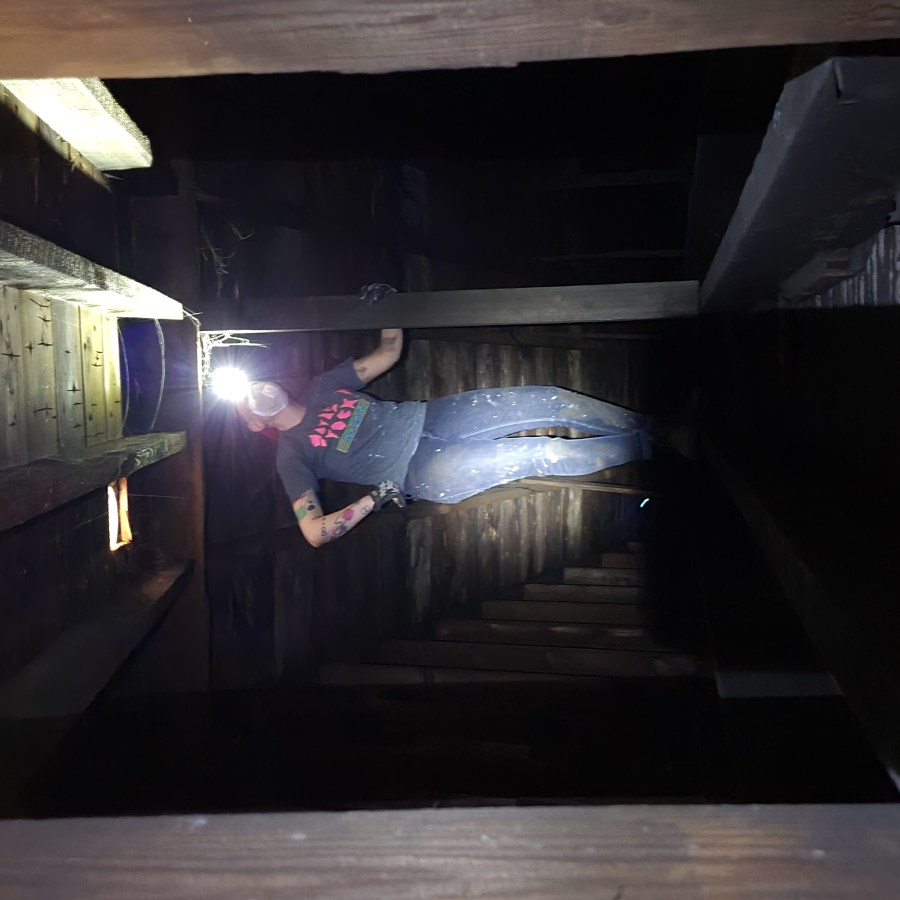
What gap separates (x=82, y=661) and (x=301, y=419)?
183cm

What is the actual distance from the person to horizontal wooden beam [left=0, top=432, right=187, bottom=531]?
3.04ft

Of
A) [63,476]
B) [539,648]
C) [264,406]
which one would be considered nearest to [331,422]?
[264,406]

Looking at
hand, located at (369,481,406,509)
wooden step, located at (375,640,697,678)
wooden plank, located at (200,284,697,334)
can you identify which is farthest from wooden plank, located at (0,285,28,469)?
wooden step, located at (375,640,697,678)

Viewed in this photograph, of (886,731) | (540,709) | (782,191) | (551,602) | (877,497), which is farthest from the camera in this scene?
(551,602)

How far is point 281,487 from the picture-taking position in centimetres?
479

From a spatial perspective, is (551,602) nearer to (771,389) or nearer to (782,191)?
(771,389)

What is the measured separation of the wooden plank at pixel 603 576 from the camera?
19.5 feet

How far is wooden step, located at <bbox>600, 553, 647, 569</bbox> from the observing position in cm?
607

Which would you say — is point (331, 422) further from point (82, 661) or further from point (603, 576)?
point (603, 576)

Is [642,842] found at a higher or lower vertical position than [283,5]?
lower

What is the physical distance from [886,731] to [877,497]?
126 centimetres

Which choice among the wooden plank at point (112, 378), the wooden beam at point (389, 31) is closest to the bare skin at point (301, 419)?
the wooden plank at point (112, 378)

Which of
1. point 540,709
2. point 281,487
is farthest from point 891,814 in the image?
point 281,487

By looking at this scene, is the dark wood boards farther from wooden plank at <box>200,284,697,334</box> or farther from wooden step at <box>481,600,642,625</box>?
wooden step at <box>481,600,642,625</box>
